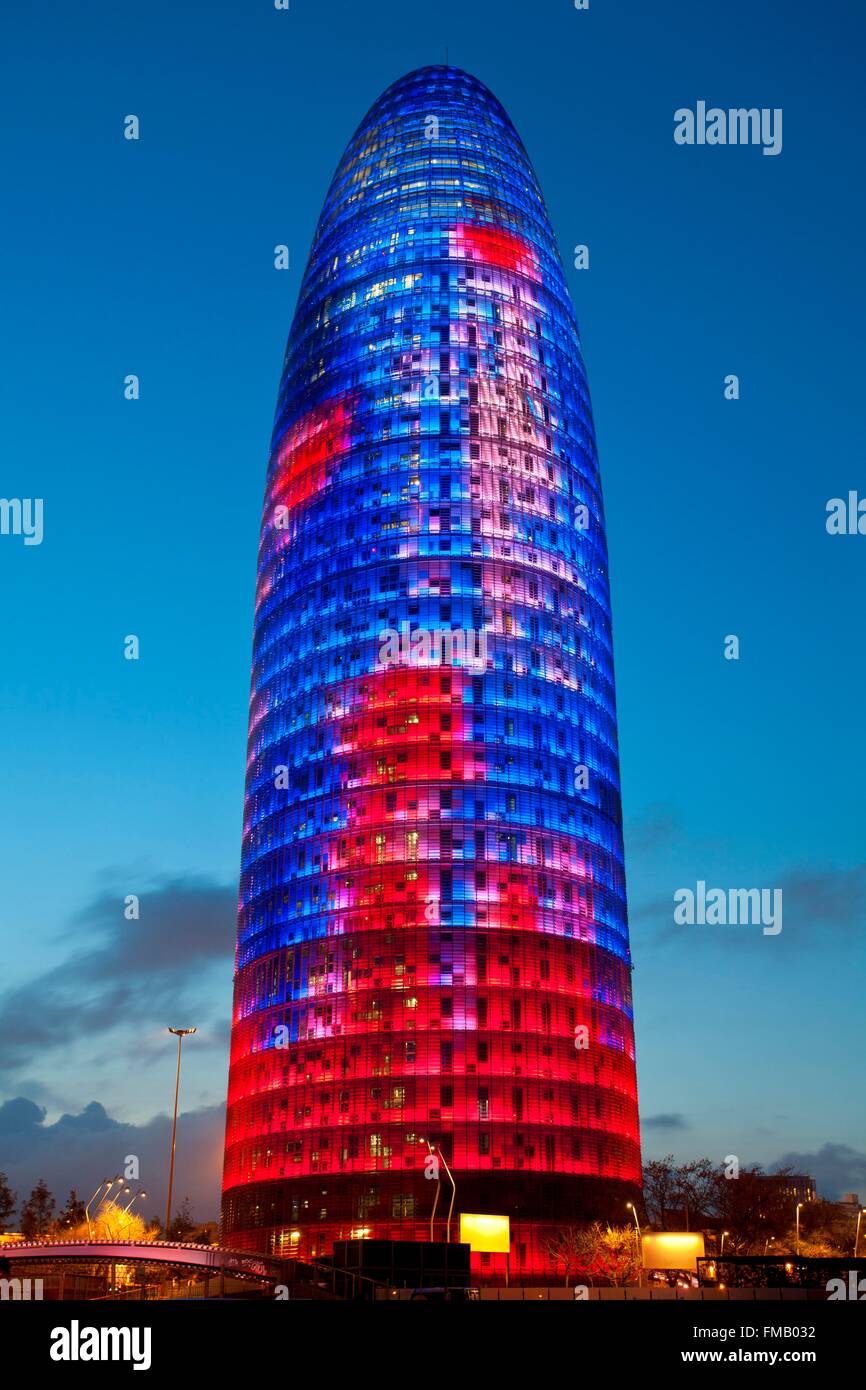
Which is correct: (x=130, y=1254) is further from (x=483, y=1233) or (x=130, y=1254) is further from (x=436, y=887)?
(x=436, y=887)

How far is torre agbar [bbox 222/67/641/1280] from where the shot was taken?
6555 inches

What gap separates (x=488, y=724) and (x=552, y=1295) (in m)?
91.7

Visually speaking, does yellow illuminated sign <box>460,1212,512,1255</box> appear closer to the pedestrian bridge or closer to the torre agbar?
the torre agbar

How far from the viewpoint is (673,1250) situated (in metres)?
106

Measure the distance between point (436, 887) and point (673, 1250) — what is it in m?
74.4

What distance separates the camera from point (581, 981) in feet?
588

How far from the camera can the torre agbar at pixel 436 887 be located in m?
166

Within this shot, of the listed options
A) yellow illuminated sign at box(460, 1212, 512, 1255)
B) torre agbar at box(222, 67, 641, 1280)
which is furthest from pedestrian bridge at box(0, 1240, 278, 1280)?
torre agbar at box(222, 67, 641, 1280)

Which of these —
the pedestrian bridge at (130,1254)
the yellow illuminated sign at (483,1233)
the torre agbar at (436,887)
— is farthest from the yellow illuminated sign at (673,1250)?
the torre agbar at (436,887)

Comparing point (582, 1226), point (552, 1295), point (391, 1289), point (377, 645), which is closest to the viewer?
point (391, 1289)

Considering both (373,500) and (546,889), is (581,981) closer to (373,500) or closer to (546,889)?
(546,889)

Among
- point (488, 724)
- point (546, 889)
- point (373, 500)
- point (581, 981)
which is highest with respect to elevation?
point (373, 500)

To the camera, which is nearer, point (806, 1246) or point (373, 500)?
point (806, 1246)
